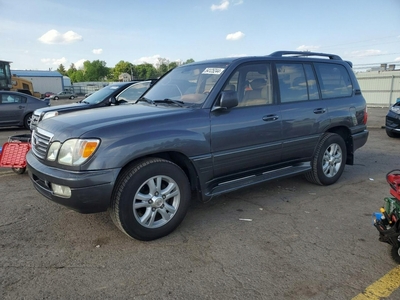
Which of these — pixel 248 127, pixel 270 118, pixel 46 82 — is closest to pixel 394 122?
pixel 270 118

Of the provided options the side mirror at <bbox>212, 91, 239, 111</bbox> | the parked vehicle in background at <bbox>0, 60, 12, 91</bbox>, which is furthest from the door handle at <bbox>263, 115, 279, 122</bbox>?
the parked vehicle in background at <bbox>0, 60, 12, 91</bbox>

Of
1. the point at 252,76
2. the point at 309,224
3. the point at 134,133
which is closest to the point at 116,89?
the point at 252,76

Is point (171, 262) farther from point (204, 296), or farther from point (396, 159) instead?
point (396, 159)

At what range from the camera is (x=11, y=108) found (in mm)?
11812

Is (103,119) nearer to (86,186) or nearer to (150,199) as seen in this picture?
(86,186)

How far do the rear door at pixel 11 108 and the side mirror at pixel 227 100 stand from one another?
1092 centimetres

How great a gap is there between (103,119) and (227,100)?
1314 mm

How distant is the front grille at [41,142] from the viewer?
124 inches

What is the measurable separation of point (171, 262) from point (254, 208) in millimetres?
1591

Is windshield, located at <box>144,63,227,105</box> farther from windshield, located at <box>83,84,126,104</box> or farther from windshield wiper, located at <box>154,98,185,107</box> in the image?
windshield, located at <box>83,84,126,104</box>

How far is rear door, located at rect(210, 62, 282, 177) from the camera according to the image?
360 centimetres

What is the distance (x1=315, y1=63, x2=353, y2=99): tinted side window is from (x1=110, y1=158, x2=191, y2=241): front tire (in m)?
2.78

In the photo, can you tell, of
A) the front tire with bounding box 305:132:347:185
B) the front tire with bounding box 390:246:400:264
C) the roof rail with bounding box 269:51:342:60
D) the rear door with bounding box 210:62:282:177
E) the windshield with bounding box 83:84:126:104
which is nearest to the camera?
the front tire with bounding box 390:246:400:264

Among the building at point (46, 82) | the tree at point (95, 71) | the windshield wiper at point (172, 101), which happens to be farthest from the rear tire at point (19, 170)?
the tree at point (95, 71)
